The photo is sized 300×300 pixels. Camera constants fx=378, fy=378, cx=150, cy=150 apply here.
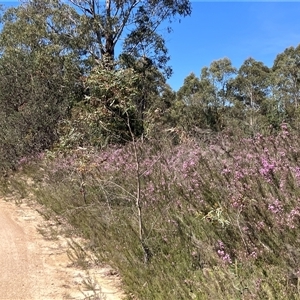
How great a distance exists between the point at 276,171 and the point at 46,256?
3.34 metres

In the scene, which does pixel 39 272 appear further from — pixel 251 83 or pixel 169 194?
pixel 251 83

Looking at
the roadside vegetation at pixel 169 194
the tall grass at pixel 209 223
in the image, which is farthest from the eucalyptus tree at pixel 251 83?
the tall grass at pixel 209 223

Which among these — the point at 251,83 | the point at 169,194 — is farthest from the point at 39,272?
the point at 251,83

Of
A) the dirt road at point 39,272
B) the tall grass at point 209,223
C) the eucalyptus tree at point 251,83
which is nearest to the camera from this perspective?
the tall grass at point 209,223

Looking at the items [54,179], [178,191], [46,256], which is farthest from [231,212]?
[54,179]

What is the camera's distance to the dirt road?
4.07 m

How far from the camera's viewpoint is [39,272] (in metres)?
4.68

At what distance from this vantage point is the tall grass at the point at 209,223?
3115 mm

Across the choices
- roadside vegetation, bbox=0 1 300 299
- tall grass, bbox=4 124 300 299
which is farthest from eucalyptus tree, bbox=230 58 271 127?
tall grass, bbox=4 124 300 299

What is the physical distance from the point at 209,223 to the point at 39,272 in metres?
2.25

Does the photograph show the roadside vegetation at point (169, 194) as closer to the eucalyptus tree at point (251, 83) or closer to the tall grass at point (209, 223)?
the tall grass at point (209, 223)

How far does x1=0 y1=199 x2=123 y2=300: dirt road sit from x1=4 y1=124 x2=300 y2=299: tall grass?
0.90 feet

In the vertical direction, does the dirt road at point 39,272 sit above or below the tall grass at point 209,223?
below

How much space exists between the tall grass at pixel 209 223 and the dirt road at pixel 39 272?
Answer: 0.90 ft
